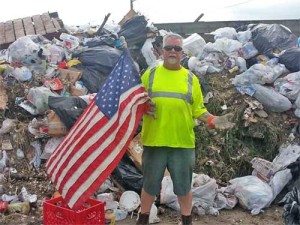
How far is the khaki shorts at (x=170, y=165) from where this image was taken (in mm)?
4074

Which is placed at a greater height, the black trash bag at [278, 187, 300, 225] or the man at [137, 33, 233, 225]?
the man at [137, 33, 233, 225]

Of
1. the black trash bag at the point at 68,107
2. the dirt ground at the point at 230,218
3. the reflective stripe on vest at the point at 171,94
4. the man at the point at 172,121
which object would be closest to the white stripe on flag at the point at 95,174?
the man at the point at 172,121

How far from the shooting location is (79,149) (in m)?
3.83

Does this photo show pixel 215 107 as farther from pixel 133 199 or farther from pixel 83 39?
pixel 83 39

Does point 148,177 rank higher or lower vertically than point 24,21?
lower

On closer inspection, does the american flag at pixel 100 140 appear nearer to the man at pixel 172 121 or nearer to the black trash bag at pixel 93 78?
the man at pixel 172 121

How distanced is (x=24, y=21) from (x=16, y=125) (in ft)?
12.0

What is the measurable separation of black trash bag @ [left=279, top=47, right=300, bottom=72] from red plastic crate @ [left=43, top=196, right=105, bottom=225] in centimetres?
438

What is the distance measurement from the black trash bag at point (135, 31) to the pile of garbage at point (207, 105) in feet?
0.06

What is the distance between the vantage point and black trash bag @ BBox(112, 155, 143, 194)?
5.39m

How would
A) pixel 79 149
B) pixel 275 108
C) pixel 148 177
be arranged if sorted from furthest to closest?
pixel 275 108, pixel 148 177, pixel 79 149

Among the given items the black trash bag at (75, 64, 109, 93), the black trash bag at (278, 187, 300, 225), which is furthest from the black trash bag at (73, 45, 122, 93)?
the black trash bag at (278, 187, 300, 225)

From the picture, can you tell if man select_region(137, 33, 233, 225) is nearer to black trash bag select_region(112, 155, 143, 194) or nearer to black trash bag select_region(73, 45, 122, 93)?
black trash bag select_region(112, 155, 143, 194)

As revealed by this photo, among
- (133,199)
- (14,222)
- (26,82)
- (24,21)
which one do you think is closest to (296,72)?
(133,199)
